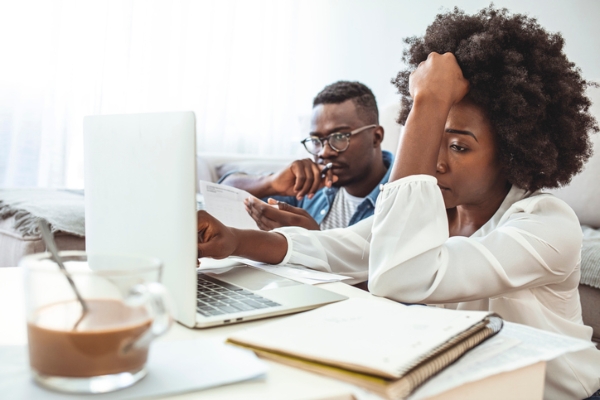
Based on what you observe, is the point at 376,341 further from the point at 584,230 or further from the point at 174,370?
the point at 584,230

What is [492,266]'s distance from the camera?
867 mm

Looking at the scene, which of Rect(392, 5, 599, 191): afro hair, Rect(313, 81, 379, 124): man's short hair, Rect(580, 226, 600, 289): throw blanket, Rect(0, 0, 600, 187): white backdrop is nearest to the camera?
Rect(392, 5, 599, 191): afro hair

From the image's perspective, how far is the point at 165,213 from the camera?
0.58 meters

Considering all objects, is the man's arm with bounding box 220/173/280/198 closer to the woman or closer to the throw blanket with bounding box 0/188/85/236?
the throw blanket with bounding box 0/188/85/236

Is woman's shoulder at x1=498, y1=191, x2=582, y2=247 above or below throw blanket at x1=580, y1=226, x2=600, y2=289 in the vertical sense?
above

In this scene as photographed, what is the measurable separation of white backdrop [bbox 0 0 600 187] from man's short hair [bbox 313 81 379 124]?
97 cm

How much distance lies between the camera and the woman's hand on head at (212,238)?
2.96 feet

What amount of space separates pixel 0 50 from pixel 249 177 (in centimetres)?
150

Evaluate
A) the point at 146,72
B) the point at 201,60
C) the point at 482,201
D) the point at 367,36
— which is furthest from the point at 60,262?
the point at 367,36

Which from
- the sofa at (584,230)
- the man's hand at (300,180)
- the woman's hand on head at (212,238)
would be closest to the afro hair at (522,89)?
the woman's hand on head at (212,238)

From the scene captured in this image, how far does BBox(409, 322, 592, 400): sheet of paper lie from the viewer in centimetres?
46

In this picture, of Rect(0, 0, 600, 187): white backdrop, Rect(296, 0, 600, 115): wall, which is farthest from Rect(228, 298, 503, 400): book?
Rect(296, 0, 600, 115): wall

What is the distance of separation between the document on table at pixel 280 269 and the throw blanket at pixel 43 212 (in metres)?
0.89

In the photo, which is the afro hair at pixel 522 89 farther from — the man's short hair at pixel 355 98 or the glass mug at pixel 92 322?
the man's short hair at pixel 355 98
